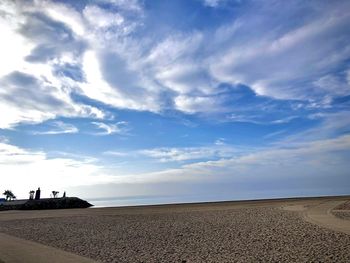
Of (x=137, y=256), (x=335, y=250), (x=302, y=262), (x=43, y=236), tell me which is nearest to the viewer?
(x=302, y=262)

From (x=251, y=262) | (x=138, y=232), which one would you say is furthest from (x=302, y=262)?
(x=138, y=232)

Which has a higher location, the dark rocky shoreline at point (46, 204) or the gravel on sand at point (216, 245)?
the dark rocky shoreline at point (46, 204)

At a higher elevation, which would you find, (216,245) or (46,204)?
(46,204)

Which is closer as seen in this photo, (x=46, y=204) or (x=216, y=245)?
(x=216, y=245)

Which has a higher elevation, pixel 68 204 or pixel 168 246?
pixel 68 204

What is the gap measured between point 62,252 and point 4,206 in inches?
2204

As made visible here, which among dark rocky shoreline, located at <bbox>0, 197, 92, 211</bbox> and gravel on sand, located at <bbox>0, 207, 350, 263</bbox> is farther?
dark rocky shoreline, located at <bbox>0, 197, 92, 211</bbox>

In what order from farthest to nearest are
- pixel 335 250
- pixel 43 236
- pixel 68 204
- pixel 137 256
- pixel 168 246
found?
pixel 68 204
pixel 43 236
pixel 168 246
pixel 137 256
pixel 335 250

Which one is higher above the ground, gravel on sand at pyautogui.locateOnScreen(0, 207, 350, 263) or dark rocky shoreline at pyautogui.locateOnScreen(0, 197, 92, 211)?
dark rocky shoreline at pyautogui.locateOnScreen(0, 197, 92, 211)

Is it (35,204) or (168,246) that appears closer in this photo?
(168,246)

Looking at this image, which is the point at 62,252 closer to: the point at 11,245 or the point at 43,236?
the point at 11,245

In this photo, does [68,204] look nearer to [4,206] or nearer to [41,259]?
[4,206]

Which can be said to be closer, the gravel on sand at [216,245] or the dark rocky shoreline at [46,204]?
the gravel on sand at [216,245]

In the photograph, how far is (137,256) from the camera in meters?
12.7
